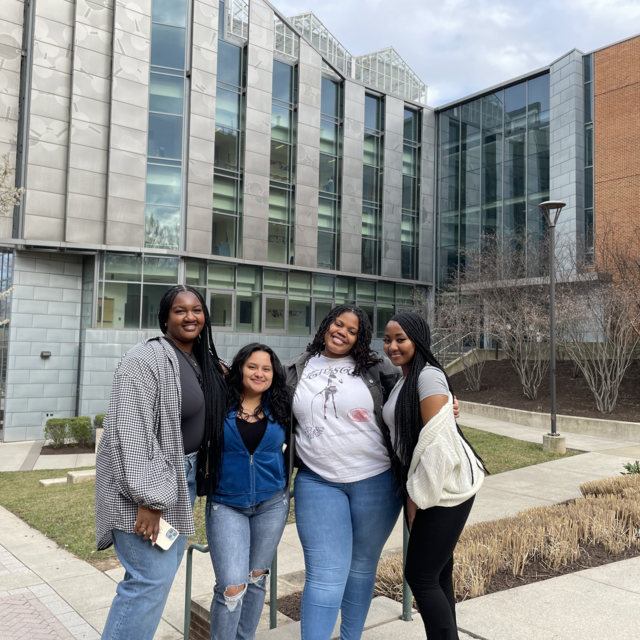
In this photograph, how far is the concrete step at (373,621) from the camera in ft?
11.8

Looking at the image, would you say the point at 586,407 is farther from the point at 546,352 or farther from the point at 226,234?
the point at 226,234

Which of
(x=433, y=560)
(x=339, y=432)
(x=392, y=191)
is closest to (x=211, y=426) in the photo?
(x=339, y=432)

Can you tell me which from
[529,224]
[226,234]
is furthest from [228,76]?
[529,224]

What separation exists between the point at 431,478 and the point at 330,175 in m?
24.7

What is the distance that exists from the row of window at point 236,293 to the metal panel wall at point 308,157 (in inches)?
48.3

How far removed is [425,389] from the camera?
9.50ft

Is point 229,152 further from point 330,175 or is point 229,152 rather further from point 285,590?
point 285,590

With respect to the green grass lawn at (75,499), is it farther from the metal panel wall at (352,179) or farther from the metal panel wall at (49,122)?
the metal panel wall at (352,179)

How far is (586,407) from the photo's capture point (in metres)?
18.5

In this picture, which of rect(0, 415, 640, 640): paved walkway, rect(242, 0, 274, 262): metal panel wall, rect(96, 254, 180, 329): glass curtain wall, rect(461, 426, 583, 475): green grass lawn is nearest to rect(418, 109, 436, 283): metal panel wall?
rect(242, 0, 274, 262): metal panel wall

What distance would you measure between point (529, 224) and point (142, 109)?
17663 mm

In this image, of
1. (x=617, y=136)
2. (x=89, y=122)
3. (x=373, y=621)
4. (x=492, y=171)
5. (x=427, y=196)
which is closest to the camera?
(x=373, y=621)

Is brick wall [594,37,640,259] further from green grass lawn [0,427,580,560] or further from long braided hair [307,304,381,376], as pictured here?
long braided hair [307,304,381,376]

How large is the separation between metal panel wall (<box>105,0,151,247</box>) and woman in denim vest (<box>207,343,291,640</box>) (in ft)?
59.9
